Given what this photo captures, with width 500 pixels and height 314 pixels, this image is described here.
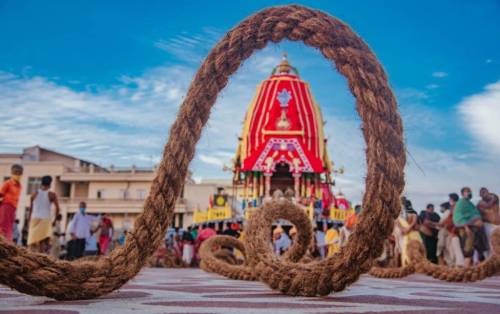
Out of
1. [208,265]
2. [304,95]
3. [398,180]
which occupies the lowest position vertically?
[208,265]

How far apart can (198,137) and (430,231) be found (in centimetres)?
581

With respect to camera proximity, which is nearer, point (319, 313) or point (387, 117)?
point (319, 313)

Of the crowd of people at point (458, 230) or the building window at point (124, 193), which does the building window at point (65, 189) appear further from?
the crowd of people at point (458, 230)

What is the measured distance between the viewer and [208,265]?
427 cm

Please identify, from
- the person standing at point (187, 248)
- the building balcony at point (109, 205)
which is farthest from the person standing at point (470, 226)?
the building balcony at point (109, 205)

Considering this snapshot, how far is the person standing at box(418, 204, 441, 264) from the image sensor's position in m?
6.88

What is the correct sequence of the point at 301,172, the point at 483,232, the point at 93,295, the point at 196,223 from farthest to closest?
the point at 301,172 → the point at 196,223 → the point at 483,232 → the point at 93,295

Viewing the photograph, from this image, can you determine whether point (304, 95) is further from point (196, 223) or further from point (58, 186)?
point (58, 186)

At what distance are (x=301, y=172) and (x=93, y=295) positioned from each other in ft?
71.0

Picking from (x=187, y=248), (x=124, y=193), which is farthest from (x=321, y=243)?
(x=124, y=193)

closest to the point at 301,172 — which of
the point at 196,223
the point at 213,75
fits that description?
the point at 196,223

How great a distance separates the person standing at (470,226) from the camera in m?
6.27

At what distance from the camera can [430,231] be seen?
702cm

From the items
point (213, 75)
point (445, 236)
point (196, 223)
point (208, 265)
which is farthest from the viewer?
point (196, 223)
